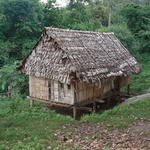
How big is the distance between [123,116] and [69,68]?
3563 mm

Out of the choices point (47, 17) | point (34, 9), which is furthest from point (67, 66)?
point (47, 17)

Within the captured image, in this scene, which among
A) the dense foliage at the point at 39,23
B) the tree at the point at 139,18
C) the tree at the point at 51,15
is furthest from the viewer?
the tree at the point at 139,18

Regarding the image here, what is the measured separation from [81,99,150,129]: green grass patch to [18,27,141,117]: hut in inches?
72.6

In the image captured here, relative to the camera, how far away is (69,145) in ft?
21.7

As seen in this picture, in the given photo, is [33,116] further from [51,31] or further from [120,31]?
[120,31]

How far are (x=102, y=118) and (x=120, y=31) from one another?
17.7 meters

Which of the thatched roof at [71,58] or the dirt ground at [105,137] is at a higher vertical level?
the thatched roof at [71,58]

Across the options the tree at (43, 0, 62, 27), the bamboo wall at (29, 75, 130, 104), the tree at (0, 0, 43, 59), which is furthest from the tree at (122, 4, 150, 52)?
the bamboo wall at (29, 75, 130, 104)

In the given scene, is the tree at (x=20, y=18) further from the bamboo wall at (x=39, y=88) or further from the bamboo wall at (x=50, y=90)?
the bamboo wall at (x=50, y=90)

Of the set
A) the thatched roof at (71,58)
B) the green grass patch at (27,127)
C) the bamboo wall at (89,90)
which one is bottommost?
the green grass patch at (27,127)

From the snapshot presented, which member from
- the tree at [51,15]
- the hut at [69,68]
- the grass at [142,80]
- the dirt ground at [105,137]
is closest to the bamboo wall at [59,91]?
the hut at [69,68]

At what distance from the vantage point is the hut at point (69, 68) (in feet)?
36.4

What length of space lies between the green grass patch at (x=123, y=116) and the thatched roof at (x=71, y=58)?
6.41 ft

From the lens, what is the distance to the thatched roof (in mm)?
11070
